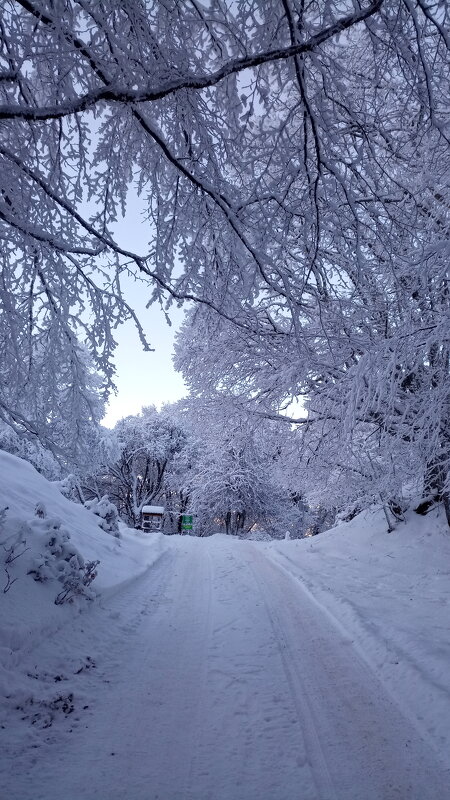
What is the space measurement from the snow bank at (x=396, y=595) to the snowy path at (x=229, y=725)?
233 millimetres

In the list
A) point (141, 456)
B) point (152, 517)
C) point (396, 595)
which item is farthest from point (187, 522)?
point (396, 595)

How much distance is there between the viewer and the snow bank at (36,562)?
151 inches

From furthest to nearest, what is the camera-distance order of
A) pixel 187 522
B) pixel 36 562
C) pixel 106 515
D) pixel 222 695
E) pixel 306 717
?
pixel 187 522 → pixel 106 515 → pixel 36 562 → pixel 222 695 → pixel 306 717

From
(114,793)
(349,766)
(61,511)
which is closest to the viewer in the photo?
(114,793)

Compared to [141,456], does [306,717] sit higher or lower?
lower

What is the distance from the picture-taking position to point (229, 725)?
305 centimetres

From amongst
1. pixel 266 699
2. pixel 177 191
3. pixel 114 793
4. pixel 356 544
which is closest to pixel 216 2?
pixel 177 191

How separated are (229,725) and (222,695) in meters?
0.45

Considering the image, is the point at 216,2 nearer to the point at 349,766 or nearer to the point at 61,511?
the point at 349,766

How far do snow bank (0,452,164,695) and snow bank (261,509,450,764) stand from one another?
126 inches

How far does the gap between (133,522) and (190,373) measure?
20.7 m

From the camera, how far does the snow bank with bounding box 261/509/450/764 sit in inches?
145

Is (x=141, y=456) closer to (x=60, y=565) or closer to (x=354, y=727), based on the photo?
(x=60, y=565)

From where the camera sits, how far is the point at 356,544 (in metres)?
12.4
